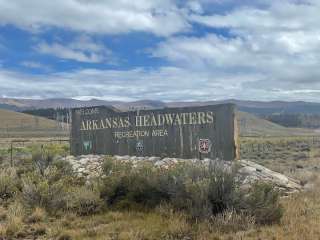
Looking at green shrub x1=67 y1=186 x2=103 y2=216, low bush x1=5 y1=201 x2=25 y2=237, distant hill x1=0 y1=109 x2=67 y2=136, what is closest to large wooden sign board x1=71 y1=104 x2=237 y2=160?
green shrub x1=67 y1=186 x2=103 y2=216

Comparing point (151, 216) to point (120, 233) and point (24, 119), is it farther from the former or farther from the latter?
point (24, 119)

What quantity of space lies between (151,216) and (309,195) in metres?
4.79

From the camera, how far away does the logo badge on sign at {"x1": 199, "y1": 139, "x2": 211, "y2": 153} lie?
619 inches

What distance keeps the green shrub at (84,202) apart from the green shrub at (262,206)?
3.18 meters

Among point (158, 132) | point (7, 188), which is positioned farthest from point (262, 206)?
point (158, 132)

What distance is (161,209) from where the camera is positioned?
9305 millimetres

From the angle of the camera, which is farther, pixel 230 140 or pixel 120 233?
pixel 230 140

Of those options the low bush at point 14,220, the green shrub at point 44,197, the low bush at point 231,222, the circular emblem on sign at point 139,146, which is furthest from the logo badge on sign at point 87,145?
the low bush at point 231,222

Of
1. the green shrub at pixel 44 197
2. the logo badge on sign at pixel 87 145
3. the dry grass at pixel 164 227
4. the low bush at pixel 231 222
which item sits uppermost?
the logo badge on sign at pixel 87 145

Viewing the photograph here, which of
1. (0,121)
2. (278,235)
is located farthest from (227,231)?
(0,121)

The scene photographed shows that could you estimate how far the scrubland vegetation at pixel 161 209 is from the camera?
8.00 metres

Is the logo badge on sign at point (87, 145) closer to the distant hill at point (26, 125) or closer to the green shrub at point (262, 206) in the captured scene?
the green shrub at point (262, 206)

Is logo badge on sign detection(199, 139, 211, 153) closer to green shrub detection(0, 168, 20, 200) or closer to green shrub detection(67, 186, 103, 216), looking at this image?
green shrub detection(67, 186, 103, 216)

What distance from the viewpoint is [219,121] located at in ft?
50.8
